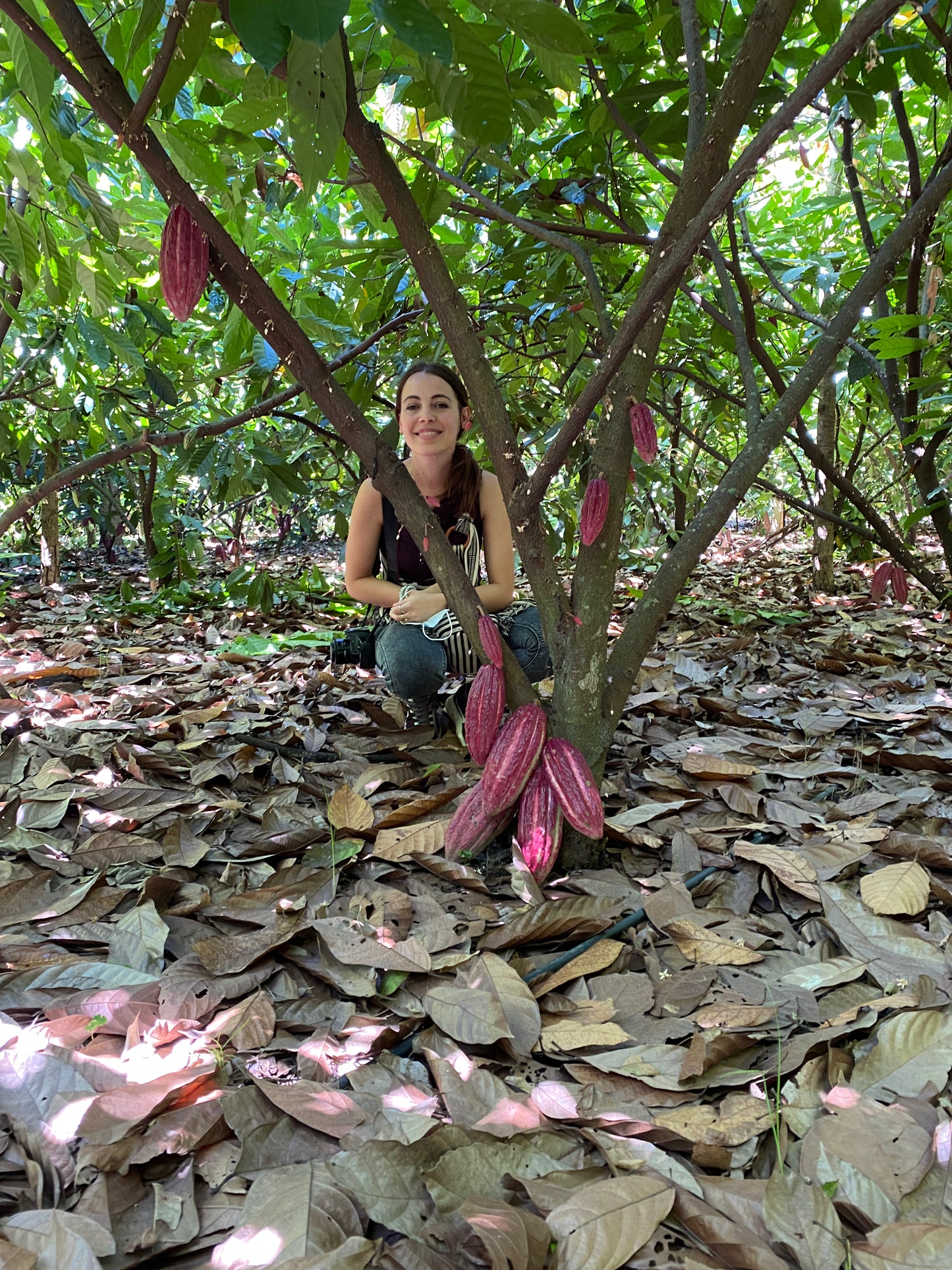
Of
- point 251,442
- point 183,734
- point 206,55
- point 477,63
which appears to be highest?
point 206,55

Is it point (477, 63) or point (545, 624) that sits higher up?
point (477, 63)

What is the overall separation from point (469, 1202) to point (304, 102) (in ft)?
3.32

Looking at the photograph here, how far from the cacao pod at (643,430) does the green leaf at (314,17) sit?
0.84m

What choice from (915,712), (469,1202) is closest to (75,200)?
(469,1202)

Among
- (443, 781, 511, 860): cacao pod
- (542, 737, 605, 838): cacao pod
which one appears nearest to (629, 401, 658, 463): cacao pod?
(542, 737, 605, 838): cacao pod

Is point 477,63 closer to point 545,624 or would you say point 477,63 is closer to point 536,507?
point 536,507

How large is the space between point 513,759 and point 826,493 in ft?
10.8

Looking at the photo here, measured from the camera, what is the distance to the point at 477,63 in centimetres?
102

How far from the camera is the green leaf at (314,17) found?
0.63m

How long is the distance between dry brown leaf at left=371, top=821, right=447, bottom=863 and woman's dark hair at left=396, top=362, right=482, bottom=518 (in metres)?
0.84

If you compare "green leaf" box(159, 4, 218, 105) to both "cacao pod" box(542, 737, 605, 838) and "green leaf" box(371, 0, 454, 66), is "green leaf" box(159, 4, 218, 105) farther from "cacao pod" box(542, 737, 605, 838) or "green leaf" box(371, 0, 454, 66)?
"cacao pod" box(542, 737, 605, 838)

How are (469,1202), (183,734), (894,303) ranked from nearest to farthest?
(469,1202) → (183,734) → (894,303)

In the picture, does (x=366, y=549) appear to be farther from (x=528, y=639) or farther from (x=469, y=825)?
(x=469, y=825)

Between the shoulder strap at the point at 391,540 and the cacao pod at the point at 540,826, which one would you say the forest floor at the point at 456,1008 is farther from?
the shoulder strap at the point at 391,540
